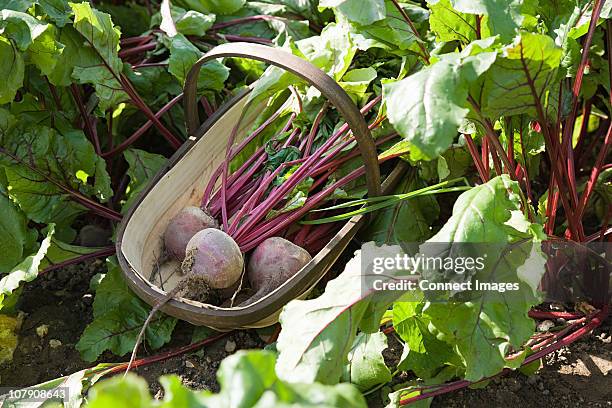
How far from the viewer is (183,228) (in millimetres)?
2443

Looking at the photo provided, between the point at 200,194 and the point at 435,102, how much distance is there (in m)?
1.18

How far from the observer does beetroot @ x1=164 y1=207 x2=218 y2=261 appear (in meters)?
2.44

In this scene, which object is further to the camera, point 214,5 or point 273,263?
point 214,5

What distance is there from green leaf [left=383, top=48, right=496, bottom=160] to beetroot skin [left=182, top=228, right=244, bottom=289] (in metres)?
0.80

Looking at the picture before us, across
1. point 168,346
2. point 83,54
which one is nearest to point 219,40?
point 83,54

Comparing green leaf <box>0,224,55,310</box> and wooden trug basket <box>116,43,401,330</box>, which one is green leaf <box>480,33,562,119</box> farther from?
green leaf <box>0,224,55,310</box>

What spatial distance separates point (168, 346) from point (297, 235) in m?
0.53

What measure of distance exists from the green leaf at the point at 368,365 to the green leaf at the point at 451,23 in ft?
2.68

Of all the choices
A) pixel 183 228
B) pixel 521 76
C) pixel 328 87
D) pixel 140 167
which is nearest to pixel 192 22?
pixel 140 167

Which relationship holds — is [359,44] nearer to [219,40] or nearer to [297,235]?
[297,235]

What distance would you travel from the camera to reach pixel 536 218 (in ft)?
7.00

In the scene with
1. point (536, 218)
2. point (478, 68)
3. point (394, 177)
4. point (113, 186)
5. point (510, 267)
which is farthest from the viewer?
point (113, 186)

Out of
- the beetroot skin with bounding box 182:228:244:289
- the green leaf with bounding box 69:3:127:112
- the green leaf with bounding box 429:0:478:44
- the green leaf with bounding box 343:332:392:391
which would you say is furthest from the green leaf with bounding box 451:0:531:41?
the green leaf with bounding box 69:3:127:112

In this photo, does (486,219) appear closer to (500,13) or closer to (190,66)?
(500,13)
